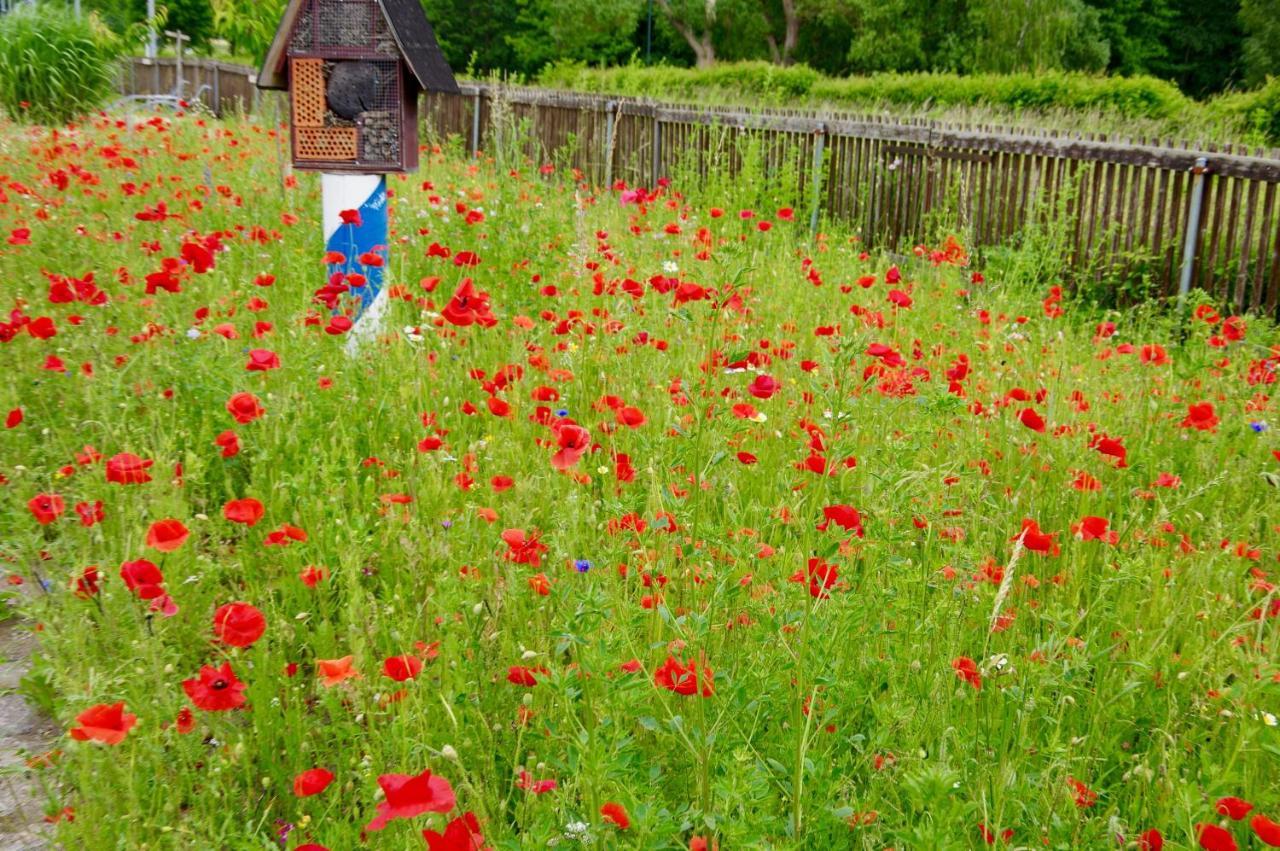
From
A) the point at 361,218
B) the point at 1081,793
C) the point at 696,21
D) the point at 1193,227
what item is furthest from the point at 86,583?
the point at 696,21

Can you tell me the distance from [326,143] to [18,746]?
2899 millimetres

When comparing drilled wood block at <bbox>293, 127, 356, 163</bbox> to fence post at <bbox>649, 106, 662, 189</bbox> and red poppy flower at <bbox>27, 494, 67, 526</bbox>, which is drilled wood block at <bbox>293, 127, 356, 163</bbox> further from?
fence post at <bbox>649, 106, 662, 189</bbox>

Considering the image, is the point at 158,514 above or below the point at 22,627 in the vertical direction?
above

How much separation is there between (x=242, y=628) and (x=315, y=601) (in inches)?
34.8

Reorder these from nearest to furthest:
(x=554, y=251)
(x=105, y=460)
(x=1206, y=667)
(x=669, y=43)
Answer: (x=1206, y=667), (x=105, y=460), (x=554, y=251), (x=669, y=43)

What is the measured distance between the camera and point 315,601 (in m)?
2.58

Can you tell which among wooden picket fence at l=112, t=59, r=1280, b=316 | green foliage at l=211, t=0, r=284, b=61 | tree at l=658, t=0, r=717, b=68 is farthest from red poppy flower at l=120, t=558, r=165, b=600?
tree at l=658, t=0, r=717, b=68

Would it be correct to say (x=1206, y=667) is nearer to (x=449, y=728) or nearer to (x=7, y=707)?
(x=449, y=728)

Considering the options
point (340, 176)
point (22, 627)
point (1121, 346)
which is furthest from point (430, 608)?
point (1121, 346)

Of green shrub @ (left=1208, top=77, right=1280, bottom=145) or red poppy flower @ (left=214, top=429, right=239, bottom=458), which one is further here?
green shrub @ (left=1208, top=77, right=1280, bottom=145)

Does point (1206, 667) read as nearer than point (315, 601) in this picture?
Yes

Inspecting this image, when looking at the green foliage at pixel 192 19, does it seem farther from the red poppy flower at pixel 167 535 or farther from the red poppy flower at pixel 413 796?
the red poppy flower at pixel 413 796

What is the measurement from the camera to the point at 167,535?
5.98ft

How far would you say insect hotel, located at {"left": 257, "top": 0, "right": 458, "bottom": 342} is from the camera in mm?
4332
